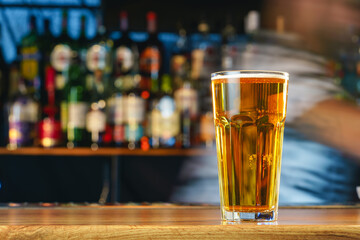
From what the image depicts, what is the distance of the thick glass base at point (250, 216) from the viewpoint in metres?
0.50

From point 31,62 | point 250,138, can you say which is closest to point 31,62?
point 31,62

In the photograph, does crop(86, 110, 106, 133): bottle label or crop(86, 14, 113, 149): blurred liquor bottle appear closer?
crop(86, 110, 106, 133): bottle label

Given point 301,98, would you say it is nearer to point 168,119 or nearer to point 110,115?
point 168,119

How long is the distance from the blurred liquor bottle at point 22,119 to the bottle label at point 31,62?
0.31 ft

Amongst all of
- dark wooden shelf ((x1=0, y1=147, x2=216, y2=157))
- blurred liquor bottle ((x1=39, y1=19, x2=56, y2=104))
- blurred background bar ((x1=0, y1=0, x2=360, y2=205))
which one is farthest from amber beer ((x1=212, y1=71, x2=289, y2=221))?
blurred liquor bottle ((x1=39, y1=19, x2=56, y2=104))

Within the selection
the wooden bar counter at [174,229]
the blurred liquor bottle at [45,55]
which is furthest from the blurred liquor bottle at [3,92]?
the wooden bar counter at [174,229]

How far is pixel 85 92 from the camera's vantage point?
2.26 meters

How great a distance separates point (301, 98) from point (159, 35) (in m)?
0.90

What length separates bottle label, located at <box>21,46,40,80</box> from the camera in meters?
2.27

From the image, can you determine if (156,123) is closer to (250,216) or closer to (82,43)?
(82,43)

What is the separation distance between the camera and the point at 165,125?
2.06m

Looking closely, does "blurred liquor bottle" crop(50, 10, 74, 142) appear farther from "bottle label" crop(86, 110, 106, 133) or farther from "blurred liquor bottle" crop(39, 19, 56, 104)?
"bottle label" crop(86, 110, 106, 133)

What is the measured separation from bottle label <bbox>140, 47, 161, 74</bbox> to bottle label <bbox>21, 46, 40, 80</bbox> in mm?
459

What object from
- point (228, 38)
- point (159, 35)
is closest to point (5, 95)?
point (159, 35)
